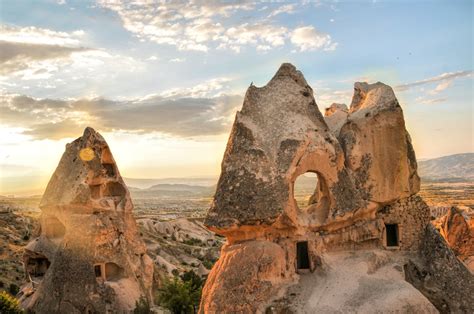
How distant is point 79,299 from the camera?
1983 cm

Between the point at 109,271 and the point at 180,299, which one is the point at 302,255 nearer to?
the point at 180,299

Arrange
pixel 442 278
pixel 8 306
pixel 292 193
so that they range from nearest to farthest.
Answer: pixel 292 193
pixel 442 278
pixel 8 306

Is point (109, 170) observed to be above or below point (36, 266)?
above

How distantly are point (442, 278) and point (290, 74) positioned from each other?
7.50m

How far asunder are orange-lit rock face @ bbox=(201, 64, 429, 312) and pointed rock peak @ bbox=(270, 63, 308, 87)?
0.04 meters

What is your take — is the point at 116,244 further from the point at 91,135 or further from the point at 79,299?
the point at 91,135

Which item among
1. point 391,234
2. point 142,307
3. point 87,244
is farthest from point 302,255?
point 87,244

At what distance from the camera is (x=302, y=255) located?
14.6 meters

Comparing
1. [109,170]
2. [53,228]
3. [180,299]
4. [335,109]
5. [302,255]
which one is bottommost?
[180,299]

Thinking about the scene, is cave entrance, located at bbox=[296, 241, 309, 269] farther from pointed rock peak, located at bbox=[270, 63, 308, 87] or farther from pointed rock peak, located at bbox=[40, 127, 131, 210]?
pointed rock peak, located at bbox=[40, 127, 131, 210]

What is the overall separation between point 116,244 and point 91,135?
477 centimetres

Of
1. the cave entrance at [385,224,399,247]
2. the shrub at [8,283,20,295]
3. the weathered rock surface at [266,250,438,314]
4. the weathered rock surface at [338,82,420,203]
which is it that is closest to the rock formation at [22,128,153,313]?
the shrub at [8,283,20,295]

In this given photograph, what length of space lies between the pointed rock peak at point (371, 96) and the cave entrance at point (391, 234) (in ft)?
12.5

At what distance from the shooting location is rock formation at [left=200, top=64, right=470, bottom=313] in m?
13.4
